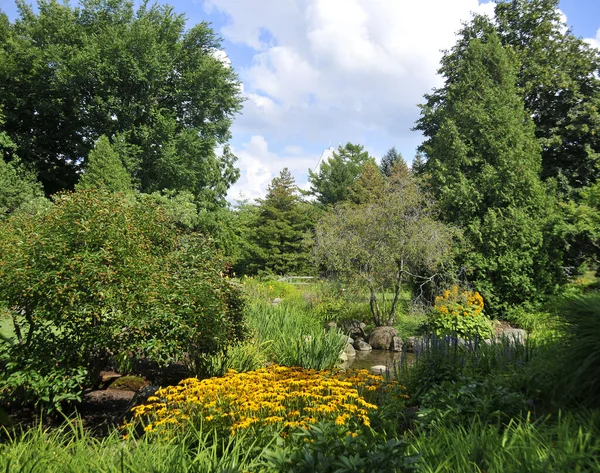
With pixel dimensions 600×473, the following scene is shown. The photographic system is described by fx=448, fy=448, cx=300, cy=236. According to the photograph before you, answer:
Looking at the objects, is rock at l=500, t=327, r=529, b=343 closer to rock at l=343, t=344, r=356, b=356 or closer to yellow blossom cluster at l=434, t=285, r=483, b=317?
yellow blossom cluster at l=434, t=285, r=483, b=317

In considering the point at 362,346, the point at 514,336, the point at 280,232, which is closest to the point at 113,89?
the point at 280,232

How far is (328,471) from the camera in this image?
2.59 metres

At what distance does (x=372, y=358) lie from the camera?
10.5 meters

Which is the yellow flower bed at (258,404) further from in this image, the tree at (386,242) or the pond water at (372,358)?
the tree at (386,242)

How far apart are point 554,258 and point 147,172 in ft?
61.0

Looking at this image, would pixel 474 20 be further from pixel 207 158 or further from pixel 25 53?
pixel 25 53

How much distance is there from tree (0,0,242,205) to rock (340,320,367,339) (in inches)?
538

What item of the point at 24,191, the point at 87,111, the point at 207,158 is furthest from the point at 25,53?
the point at 207,158

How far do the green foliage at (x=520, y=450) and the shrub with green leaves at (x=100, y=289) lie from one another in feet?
9.29

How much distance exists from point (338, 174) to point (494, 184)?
25.1 m

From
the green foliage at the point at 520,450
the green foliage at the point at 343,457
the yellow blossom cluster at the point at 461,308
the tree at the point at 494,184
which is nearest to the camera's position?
the green foliage at the point at 343,457

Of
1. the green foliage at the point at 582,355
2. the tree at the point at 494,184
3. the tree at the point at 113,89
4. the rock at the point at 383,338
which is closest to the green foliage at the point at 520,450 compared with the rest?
the green foliage at the point at 582,355

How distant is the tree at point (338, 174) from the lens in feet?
122

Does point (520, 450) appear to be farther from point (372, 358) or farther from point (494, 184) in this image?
point (494, 184)
